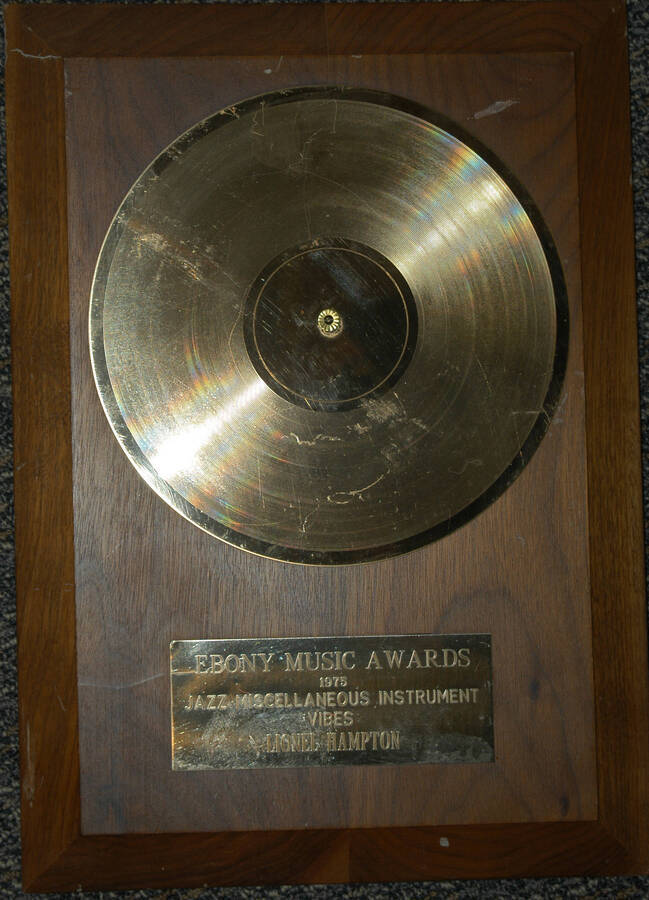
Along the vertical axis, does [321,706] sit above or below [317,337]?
below

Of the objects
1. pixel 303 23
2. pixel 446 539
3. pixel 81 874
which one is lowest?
pixel 81 874

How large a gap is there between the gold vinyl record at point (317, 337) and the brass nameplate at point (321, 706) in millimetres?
85

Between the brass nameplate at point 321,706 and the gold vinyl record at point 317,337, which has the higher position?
the gold vinyl record at point 317,337

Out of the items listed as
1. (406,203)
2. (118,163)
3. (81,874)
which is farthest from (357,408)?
(81,874)

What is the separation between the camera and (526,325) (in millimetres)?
656

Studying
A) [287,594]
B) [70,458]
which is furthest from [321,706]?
[70,458]

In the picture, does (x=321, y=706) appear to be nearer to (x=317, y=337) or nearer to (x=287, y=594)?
(x=287, y=594)

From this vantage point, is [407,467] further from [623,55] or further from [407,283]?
[623,55]

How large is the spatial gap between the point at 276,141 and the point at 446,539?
35cm

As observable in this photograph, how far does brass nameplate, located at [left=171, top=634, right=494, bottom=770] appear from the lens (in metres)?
0.64

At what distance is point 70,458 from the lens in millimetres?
654

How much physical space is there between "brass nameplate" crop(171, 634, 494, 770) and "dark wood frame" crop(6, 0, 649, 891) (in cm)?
7

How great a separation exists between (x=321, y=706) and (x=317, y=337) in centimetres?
30

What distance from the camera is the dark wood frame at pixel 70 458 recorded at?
0.65 m
